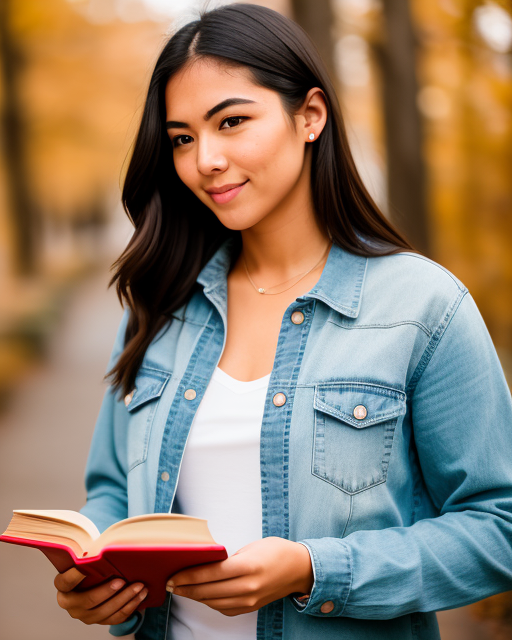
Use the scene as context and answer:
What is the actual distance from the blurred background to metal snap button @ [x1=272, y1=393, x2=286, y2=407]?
3.17 ft

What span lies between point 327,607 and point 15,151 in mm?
12515

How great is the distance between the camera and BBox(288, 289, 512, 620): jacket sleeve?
5.46 feet

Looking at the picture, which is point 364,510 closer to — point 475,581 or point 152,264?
point 475,581

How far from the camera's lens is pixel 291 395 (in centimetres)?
182

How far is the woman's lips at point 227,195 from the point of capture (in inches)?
76.1

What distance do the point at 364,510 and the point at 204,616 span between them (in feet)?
1.78

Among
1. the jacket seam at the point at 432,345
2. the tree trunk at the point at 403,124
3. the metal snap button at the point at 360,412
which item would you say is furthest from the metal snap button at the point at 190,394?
the tree trunk at the point at 403,124

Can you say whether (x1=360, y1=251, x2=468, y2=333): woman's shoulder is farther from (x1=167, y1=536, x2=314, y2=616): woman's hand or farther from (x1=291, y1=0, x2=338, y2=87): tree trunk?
(x1=291, y1=0, x2=338, y2=87): tree trunk

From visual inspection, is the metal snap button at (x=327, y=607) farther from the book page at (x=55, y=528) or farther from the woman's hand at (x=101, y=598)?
the book page at (x=55, y=528)

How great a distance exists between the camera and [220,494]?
1.87 metres

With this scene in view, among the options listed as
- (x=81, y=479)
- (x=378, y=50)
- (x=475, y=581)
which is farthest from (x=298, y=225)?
(x=378, y=50)

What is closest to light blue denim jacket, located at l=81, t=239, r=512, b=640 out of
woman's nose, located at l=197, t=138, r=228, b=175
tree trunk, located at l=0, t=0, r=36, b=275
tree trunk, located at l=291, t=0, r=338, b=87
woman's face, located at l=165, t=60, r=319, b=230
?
woman's face, located at l=165, t=60, r=319, b=230

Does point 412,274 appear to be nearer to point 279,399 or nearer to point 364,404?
point 364,404

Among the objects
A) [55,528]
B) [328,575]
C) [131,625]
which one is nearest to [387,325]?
[328,575]
